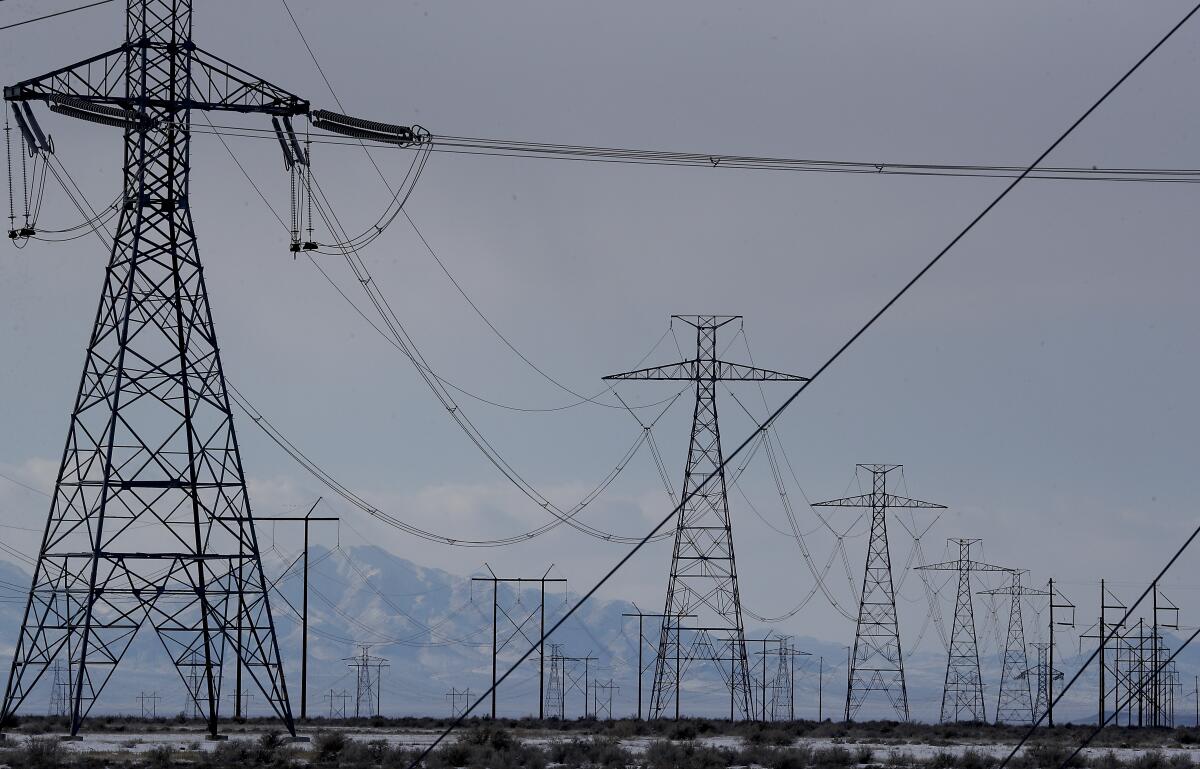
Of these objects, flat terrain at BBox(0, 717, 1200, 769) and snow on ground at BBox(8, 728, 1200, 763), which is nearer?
flat terrain at BBox(0, 717, 1200, 769)

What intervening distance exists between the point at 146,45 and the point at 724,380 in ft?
111

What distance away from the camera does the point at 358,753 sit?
43125 mm

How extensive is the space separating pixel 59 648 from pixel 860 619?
63.3 m

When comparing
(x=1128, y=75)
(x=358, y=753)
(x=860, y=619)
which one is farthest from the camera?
(x=860, y=619)

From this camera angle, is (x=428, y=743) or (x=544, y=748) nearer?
(x=544, y=748)

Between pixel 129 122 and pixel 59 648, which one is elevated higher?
pixel 129 122

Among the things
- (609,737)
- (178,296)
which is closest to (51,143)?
(178,296)

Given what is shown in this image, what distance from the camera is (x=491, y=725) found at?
62375mm

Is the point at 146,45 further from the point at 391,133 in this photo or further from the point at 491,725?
the point at 491,725

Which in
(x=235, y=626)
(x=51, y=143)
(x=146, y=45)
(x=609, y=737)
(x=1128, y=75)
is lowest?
(x=609, y=737)

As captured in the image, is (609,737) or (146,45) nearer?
(146,45)

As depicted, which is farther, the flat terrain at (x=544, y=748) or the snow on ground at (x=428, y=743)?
the snow on ground at (x=428, y=743)

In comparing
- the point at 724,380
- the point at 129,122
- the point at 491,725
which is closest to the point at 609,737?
the point at 491,725

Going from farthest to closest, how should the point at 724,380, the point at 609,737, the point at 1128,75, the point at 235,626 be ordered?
1. the point at 724,380
2. the point at 609,737
3. the point at 235,626
4. the point at 1128,75
